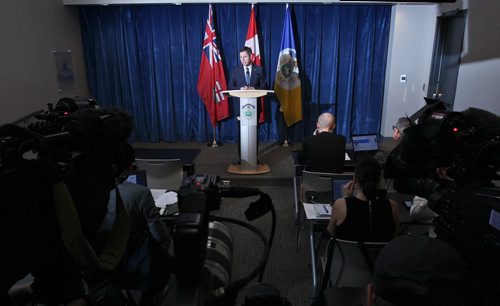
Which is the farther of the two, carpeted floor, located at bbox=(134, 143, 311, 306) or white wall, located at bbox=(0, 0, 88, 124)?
white wall, located at bbox=(0, 0, 88, 124)

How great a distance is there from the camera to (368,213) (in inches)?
86.4

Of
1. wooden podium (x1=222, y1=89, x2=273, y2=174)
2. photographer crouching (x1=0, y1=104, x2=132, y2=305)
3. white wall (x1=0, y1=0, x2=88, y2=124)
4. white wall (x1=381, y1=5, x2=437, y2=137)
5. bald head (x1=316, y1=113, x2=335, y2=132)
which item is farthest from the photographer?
white wall (x1=381, y1=5, x2=437, y2=137)

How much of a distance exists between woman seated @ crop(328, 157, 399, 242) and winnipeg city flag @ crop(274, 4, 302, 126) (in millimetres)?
3971

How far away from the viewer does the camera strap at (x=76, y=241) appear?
606mm

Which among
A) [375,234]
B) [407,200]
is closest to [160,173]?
[375,234]

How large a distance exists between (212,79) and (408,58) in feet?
10.4

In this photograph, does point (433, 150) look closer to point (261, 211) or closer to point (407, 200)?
point (261, 211)

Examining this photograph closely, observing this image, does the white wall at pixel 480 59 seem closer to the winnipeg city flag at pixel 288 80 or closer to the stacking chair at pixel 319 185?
the stacking chair at pixel 319 185

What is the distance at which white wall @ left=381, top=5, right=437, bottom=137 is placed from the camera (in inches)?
224

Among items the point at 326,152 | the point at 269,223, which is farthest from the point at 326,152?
the point at 269,223

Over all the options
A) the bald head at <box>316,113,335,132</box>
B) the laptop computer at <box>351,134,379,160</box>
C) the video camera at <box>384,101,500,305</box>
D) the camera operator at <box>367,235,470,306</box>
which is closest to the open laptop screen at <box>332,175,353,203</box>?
the bald head at <box>316,113,335,132</box>

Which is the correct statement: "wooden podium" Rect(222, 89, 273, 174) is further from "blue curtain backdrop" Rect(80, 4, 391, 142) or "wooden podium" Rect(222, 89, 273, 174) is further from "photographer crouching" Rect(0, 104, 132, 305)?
"photographer crouching" Rect(0, 104, 132, 305)

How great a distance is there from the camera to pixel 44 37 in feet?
16.8

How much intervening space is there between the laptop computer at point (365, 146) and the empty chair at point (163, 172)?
195 centimetres
